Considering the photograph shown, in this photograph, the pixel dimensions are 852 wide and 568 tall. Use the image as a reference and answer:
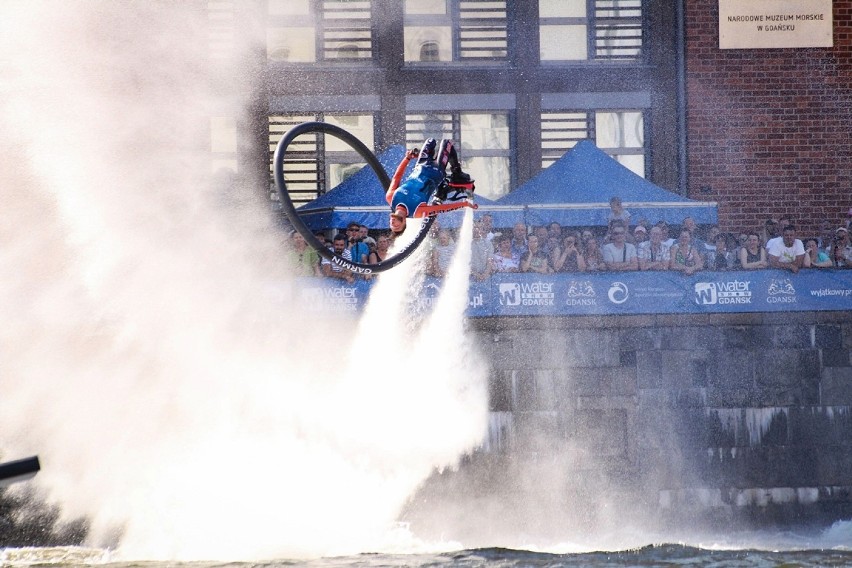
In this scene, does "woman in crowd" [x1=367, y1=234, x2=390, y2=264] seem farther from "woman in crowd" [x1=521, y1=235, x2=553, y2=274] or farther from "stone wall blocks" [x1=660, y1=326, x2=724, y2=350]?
"stone wall blocks" [x1=660, y1=326, x2=724, y2=350]

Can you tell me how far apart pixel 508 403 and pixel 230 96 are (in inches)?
414

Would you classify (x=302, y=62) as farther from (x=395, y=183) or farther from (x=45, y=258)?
(x=395, y=183)

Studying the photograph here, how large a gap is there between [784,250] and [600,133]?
23.3ft

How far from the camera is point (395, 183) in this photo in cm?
1748

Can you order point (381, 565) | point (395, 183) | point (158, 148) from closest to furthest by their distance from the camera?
point (395, 183) < point (381, 565) < point (158, 148)

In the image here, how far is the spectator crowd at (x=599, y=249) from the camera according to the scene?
2262cm

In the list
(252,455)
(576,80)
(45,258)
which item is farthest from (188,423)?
(576,80)

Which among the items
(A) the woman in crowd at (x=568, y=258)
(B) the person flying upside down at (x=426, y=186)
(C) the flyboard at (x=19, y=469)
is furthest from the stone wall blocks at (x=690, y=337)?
(C) the flyboard at (x=19, y=469)

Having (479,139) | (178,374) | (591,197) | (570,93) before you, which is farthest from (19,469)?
(570,93)

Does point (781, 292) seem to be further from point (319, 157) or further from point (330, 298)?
point (319, 157)

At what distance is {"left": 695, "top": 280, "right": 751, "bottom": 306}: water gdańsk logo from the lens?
23.0 meters

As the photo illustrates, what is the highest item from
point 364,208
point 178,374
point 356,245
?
point 364,208

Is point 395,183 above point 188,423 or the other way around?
above

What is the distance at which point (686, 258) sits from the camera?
23125mm
